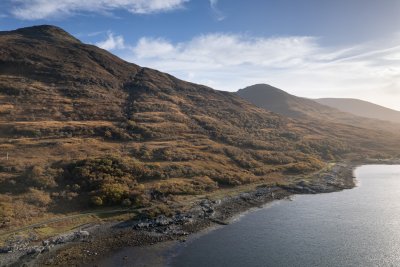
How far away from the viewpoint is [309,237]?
50.8 metres

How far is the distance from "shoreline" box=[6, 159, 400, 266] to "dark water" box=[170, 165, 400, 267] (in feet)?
11.1

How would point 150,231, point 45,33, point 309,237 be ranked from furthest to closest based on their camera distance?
point 45,33
point 150,231
point 309,237

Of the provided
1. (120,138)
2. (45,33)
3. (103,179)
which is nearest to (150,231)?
(103,179)

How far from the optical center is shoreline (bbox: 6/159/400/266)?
42562 mm

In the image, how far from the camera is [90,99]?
129500 millimetres

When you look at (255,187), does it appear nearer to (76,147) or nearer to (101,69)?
(76,147)

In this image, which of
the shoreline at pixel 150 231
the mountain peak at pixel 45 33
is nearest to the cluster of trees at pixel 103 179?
the shoreline at pixel 150 231

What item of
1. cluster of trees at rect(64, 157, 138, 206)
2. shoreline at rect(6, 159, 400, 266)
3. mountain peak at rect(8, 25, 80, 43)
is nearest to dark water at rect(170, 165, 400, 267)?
shoreline at rect(6, 159, 400, 266)

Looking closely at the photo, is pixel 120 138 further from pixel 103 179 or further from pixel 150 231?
pixel 150 231

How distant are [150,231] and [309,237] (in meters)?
24.6

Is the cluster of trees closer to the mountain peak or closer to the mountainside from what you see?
the mountainside

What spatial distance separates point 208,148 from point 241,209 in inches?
1601

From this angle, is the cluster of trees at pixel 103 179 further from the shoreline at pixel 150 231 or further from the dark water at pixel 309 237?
the dark water at pixel 309 237

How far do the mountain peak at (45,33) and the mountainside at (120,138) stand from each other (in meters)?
0.70
